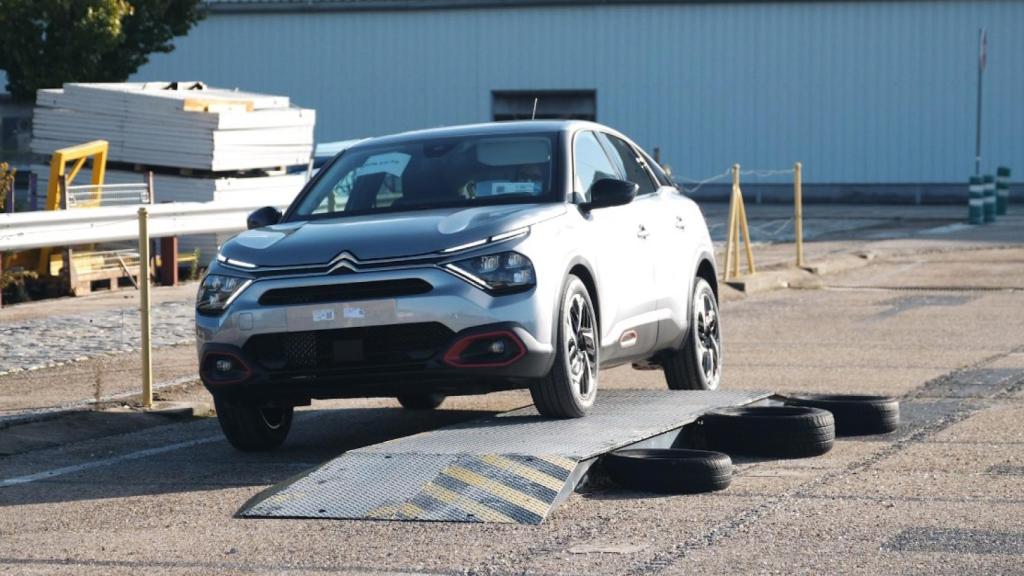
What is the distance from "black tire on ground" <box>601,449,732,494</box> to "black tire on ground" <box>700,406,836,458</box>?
2.82 feet

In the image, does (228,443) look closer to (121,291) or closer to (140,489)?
(140,489)

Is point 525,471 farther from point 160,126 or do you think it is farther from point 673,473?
point 160,126

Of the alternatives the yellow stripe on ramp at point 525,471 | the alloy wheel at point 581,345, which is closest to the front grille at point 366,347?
the alloy wheel at point 581,345

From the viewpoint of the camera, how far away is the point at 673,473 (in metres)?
7.42

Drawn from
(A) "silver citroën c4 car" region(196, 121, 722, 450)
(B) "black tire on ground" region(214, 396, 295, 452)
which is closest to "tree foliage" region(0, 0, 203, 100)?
(A) "silver citroën c4 car" region(196, 121, 722, 450)

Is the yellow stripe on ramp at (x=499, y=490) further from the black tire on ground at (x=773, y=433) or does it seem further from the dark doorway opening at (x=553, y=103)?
the dark doorway opening at (x=553, y=103)

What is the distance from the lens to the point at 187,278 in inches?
756

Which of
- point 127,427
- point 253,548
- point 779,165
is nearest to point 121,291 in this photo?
point 127,427

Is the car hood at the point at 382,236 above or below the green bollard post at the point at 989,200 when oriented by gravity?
above

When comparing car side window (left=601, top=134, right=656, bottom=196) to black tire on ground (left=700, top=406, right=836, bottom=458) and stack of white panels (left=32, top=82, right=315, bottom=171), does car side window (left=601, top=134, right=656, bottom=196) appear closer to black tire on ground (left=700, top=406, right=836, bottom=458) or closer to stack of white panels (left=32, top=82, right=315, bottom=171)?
black tire on ground (left=700, top=406, right=836, bottom=458)

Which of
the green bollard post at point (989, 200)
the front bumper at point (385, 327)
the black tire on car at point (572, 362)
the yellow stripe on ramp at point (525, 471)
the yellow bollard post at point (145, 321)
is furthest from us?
the green bollard post at point (989, 200)

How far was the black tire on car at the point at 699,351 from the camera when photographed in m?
10.4

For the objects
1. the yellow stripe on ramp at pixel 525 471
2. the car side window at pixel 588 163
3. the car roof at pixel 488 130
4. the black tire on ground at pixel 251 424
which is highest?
the car roof at pixel 488 130

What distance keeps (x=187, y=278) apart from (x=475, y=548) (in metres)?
13.4
